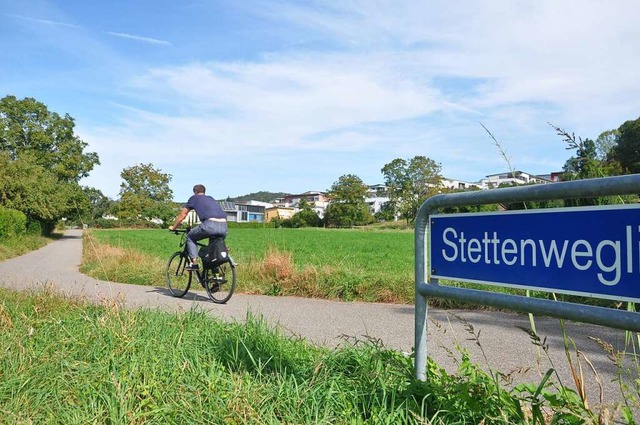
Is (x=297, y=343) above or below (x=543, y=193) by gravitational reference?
below

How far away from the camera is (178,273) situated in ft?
31.1

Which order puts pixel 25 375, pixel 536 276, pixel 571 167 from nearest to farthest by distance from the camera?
pixel 536 276 → pixel 571 167 → pixel 25 375

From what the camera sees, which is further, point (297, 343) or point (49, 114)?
point (49, 114)

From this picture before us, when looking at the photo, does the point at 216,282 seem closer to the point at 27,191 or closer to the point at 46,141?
the point at 27,191

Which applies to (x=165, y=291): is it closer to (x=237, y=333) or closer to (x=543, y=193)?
(x=237, y=333)

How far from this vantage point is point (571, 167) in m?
2.76

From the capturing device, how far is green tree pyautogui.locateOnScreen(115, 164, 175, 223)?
8844 cm

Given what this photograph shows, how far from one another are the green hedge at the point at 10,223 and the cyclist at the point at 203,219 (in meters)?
19.0

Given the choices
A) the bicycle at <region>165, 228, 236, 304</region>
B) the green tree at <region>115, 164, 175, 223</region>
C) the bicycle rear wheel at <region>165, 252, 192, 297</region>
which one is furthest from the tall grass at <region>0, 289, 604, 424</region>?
the green tree at <region>115, 164, 175, 223</region>

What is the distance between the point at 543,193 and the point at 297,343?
2743 mm

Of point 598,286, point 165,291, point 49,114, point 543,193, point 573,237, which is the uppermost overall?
point 49,114

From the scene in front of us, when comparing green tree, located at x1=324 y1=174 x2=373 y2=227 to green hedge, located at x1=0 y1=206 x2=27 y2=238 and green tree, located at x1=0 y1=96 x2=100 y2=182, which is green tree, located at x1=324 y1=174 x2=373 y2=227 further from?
green hedge, located at x1=0 y1=206 x2=27 y2=238

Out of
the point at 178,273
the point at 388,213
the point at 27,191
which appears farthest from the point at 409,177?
the point at 178,273

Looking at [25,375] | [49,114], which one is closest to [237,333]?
[25,375]
